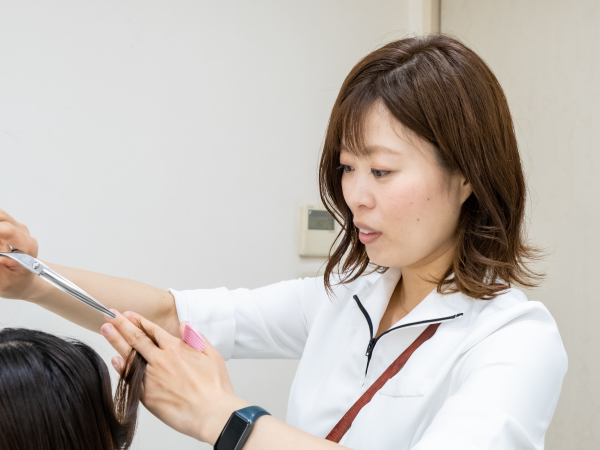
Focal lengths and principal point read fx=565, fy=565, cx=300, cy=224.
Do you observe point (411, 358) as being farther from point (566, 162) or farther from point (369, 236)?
point (566, 162)

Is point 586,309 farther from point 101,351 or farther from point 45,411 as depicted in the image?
point 45,411

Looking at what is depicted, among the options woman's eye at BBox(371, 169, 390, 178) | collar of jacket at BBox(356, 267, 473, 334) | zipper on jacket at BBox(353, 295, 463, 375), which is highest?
woman's eye at BBox(371, 169, 390, 178)

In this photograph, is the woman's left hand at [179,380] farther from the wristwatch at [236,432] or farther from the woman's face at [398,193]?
the woman's face at [398,193]

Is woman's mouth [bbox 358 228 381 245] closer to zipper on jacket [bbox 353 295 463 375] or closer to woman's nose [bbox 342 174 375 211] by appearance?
woman's nose [bbox 342 174 375 211]

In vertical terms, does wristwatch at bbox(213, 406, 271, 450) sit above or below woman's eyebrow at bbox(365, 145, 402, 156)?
below

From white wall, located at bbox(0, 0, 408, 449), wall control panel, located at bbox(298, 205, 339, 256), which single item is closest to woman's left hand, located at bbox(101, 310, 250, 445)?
white wall, located at bbox(0, 0, 408, 449)

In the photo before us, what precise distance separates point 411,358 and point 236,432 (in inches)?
12.9

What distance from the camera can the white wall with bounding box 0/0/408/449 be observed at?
1.06m

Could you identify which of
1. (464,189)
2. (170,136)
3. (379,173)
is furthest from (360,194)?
(170,136)

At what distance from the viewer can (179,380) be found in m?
0.71

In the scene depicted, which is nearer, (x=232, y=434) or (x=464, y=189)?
(x=232, y=434)

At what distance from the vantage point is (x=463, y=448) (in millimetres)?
651

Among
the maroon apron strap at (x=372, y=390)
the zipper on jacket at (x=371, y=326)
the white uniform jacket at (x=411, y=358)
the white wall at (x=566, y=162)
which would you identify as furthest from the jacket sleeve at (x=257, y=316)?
the white wall at (x=566, y=162)

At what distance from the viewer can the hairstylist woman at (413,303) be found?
2.33ft
